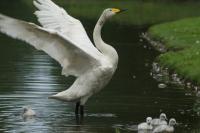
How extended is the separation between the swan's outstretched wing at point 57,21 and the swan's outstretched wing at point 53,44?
971 mm

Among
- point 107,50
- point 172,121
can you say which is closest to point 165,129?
point 172,121

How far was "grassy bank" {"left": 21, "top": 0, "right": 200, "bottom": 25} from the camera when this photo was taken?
69625 millimetres

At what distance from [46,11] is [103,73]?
234 centimetres

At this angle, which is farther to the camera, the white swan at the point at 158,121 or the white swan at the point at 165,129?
the white swan at the point at 158,121

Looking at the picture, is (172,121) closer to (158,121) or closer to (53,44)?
(158,121)

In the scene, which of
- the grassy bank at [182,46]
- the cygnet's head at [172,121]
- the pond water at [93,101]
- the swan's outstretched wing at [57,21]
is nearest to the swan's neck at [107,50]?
the swan's outstretched wing at [57,21]

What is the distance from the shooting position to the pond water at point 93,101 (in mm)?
17297

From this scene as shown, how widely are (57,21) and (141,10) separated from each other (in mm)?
64686

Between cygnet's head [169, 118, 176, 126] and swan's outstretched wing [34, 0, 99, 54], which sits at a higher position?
swan's outstretched wing [34, 0, 99, 54]

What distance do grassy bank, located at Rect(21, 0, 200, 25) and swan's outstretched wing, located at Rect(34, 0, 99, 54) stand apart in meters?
44.0

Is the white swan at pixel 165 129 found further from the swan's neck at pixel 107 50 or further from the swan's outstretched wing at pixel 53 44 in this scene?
the swan's outstretched wing at pixel 53 44

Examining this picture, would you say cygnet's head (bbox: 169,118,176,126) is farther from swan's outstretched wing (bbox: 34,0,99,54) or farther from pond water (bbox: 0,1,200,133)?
swan's outstretched wing (bbox: 34,0,99,54)

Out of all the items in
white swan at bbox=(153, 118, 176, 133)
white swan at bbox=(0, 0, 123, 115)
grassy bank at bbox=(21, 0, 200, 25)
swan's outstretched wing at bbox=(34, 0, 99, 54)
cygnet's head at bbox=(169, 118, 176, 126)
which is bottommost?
white swan at bbox=(153, 118, 176, 133)

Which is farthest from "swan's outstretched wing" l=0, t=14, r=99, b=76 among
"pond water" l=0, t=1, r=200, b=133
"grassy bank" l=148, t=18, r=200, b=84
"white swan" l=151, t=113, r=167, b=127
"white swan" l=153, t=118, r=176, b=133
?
"grassy bank" l=148, t=18, r=200, b=84
